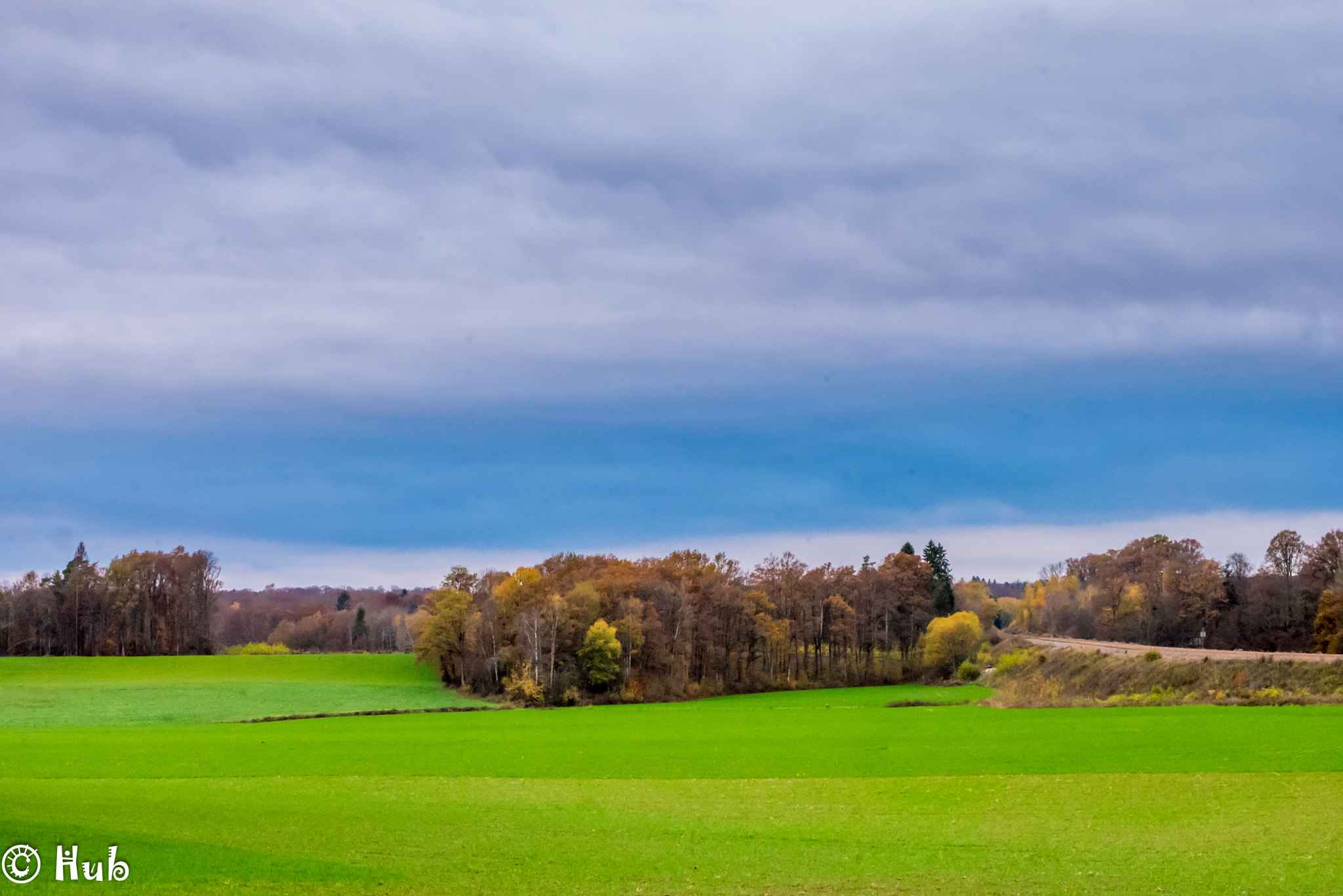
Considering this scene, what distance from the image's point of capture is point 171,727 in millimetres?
65250

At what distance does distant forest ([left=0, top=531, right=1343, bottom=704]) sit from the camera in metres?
102

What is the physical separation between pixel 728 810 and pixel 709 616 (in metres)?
93.9

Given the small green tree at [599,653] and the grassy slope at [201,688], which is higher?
the small green tree at [599,653]

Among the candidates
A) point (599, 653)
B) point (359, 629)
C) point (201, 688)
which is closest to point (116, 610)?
point (201, 688)

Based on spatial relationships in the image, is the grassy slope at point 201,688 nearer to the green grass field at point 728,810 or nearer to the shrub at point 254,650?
the shrub at point 254,650

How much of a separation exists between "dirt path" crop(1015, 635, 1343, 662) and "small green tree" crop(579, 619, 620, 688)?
41.9 meters

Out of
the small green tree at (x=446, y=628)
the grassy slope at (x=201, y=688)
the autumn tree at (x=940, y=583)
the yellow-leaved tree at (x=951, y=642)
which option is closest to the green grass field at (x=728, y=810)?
the grassy slope at (x=201, y=688)

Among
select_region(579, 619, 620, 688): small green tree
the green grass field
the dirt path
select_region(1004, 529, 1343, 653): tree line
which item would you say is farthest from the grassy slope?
select_region(1004, 529, 1343, 653): tree line

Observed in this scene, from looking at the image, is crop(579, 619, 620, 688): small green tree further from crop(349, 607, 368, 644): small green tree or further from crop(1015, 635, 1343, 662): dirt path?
crop(349, 607, 368, 644): small green tree

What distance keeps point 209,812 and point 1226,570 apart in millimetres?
134132

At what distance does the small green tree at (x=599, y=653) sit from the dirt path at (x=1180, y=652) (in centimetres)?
4193

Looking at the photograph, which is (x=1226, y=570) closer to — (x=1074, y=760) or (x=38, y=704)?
(x=1074, y=760)

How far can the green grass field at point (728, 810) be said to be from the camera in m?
17.5

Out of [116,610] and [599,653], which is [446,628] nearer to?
[599,653]
